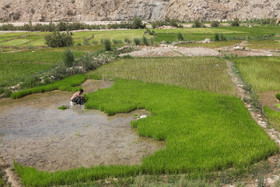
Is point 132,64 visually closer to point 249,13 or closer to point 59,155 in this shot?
point 59,155

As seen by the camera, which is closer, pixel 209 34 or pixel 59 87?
pixel 59 87

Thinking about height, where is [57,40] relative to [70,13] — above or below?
below

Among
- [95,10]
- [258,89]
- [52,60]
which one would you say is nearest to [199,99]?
[258,89]

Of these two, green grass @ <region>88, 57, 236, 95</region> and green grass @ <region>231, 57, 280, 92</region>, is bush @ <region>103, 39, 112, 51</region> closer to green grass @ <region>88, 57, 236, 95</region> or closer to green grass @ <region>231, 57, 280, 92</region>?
green grass @ <region>88, 57, 236, 95</region>

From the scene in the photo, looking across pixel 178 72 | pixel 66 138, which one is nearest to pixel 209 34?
pixel 178 72

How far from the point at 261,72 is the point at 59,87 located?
15.8 m

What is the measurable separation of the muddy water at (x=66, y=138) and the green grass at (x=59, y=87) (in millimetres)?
2066

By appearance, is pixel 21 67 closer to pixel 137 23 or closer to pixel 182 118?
pixel 182 118

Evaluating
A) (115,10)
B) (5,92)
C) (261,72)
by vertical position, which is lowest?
(5,92)

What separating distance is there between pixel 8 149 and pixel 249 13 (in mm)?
126433

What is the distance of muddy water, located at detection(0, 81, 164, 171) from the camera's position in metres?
8.09

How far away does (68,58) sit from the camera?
861 inches

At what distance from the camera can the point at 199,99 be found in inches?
500

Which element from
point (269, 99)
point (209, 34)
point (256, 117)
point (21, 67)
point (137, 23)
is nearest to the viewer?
point (256, 117)
